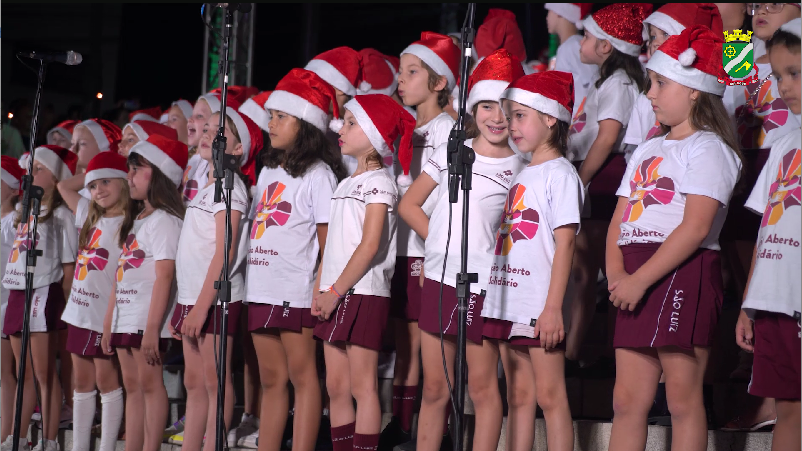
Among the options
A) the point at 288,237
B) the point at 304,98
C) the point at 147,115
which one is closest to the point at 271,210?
the point at 288,237

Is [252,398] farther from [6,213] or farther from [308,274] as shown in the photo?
[6,213]

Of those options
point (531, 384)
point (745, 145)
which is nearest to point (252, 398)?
point (531, 384)

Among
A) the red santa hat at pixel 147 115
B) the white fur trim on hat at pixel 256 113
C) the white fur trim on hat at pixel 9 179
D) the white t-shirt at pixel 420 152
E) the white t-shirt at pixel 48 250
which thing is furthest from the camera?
the red santa hat at pixel 147 115

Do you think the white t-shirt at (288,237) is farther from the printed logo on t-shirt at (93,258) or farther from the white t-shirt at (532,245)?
the printed logo on t-shirt at (93,258)

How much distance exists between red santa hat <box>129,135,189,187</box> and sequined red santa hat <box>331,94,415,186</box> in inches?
46.8

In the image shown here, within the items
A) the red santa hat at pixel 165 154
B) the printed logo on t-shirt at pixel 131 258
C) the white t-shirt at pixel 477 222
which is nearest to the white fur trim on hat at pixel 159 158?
the red santa hat at pixel 165 154

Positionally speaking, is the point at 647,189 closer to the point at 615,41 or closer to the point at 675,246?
the point at 675,246

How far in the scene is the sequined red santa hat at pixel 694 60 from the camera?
8.71ft

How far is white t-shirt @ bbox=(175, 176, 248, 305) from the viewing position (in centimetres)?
373

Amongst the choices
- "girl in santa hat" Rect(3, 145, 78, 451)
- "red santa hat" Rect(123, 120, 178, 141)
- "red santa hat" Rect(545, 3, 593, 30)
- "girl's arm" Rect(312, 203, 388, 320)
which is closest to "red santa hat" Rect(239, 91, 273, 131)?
"red santa hat" Rect(123, 120, 178, 141)

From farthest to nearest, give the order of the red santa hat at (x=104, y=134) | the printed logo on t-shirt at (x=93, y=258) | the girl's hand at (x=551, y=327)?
1. the red santa hat at (x=104, y=134)
2. the printed logo on t-shirt at (x=93, y=258)
3. the girl's hand at (x=551, y=327)

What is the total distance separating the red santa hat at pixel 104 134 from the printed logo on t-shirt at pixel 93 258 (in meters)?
1.18

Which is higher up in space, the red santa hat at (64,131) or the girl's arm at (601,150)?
the red santa hat at (64,131)

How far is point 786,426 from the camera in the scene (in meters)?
2.26
